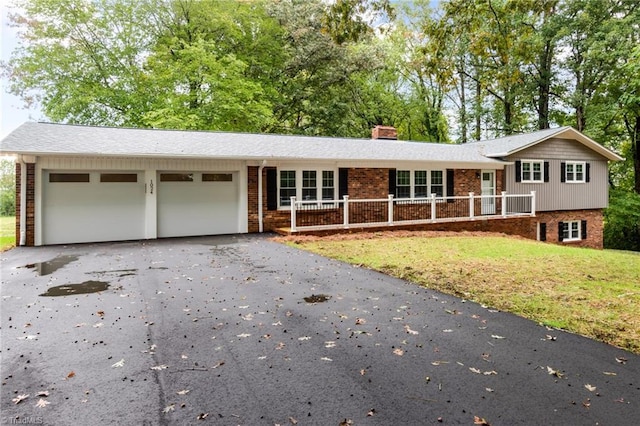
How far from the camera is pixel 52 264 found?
795 centimetres

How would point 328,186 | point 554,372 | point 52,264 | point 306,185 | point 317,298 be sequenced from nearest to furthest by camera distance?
1. point 554,372
2. point 317,298
3. point 52,264
4. point 306,185
5. point 328,186

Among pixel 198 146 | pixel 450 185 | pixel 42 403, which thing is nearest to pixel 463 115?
pixel 450 185

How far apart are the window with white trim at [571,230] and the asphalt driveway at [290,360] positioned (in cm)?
1641

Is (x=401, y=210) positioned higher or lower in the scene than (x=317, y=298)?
higher

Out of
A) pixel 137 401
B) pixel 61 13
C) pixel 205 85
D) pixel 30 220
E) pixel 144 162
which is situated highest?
pixel 61 13

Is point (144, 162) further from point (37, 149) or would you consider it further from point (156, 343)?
point (156, 343)

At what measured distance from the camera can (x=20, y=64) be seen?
1984 cm

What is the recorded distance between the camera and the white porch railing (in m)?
13.4

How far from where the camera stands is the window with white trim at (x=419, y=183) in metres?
15.4

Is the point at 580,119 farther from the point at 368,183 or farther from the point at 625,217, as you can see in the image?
the point at 368,183

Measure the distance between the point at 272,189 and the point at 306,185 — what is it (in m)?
1.30

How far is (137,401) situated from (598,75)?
27301 millimetres

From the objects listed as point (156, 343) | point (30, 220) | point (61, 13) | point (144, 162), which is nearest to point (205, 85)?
point (61, 13)

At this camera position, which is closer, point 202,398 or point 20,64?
point 202,398
